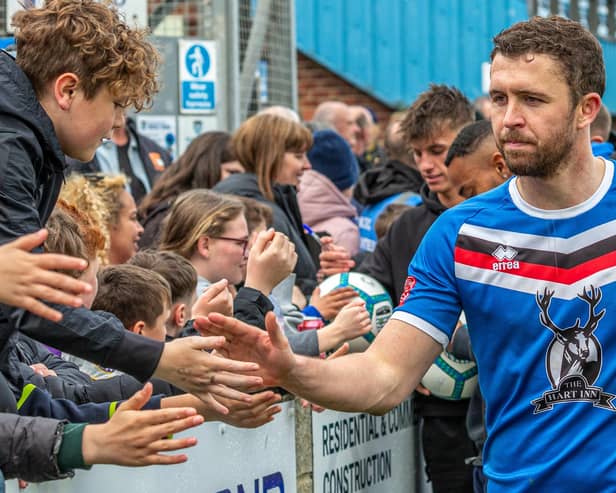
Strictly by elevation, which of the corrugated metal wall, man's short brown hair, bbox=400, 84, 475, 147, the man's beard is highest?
the corrugated metal wall

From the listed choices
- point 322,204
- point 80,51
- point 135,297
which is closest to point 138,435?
point 80,51

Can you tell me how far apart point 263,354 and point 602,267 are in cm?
103

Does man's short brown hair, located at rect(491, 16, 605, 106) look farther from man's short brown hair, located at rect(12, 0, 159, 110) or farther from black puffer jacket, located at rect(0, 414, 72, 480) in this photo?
black puffer jacket, located at rect(0, 414, 72, 480)

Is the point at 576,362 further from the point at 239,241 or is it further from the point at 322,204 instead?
the point at 322,204

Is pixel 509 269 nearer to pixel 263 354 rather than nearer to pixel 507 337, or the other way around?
pixel 507 337

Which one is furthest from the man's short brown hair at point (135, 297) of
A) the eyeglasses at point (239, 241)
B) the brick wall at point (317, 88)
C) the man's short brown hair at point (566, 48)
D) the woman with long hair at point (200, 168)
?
the brick wall at point (317, 88)

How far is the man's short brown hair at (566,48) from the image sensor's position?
3.53m

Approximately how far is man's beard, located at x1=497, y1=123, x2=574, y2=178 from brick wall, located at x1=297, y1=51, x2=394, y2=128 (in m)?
15.6

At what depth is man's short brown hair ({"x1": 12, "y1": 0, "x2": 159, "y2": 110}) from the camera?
3.47 metres

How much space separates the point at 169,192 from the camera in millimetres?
7484

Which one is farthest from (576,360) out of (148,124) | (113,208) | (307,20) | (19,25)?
(307,20)

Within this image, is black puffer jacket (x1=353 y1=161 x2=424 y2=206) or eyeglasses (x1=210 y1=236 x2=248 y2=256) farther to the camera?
black puffer jacket (x1=353 y1=161 x2=424 y2=206)

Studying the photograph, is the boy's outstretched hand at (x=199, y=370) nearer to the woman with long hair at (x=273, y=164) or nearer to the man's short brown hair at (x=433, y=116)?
the man's short brown hair at (x=433, y=116)

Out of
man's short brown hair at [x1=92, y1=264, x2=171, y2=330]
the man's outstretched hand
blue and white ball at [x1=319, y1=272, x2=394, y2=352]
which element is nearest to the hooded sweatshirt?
blue and white ball at [x1=319, y1=272, x2=394, y2=352]
